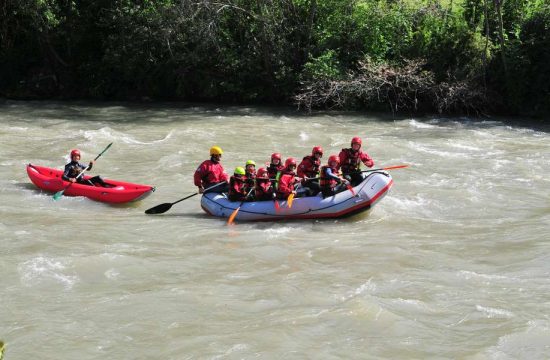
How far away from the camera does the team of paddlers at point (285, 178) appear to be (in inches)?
384

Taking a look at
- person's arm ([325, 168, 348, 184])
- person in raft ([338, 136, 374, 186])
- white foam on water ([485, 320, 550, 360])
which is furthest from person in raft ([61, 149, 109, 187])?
white foam on water ([485, 320, 550, 360])

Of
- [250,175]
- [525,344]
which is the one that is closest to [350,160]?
[250,175]

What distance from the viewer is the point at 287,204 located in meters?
9.65

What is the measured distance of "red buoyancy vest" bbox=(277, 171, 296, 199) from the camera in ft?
31.9

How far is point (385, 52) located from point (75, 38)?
31.1 ft

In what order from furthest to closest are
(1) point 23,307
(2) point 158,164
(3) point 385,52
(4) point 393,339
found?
(3) point 385,52, (2) point 158,164, (1) point 23,307, (4) point 393,339

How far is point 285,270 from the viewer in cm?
755

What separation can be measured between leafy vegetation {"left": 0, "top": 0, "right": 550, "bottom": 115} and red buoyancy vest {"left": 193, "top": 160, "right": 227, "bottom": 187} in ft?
25.9

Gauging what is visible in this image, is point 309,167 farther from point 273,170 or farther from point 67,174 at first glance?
point 67,174

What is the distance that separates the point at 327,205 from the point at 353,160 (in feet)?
3.74

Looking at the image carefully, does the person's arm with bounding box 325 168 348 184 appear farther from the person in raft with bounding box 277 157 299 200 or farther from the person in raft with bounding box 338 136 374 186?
the person in raft with bounding box 338 136 374 186

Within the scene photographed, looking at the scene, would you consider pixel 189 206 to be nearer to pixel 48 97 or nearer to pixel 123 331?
pixel 123 331

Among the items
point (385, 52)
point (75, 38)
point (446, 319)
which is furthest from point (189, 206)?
point (75, 38)

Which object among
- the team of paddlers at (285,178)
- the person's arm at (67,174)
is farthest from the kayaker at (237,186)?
the person's arm at (67,174)
